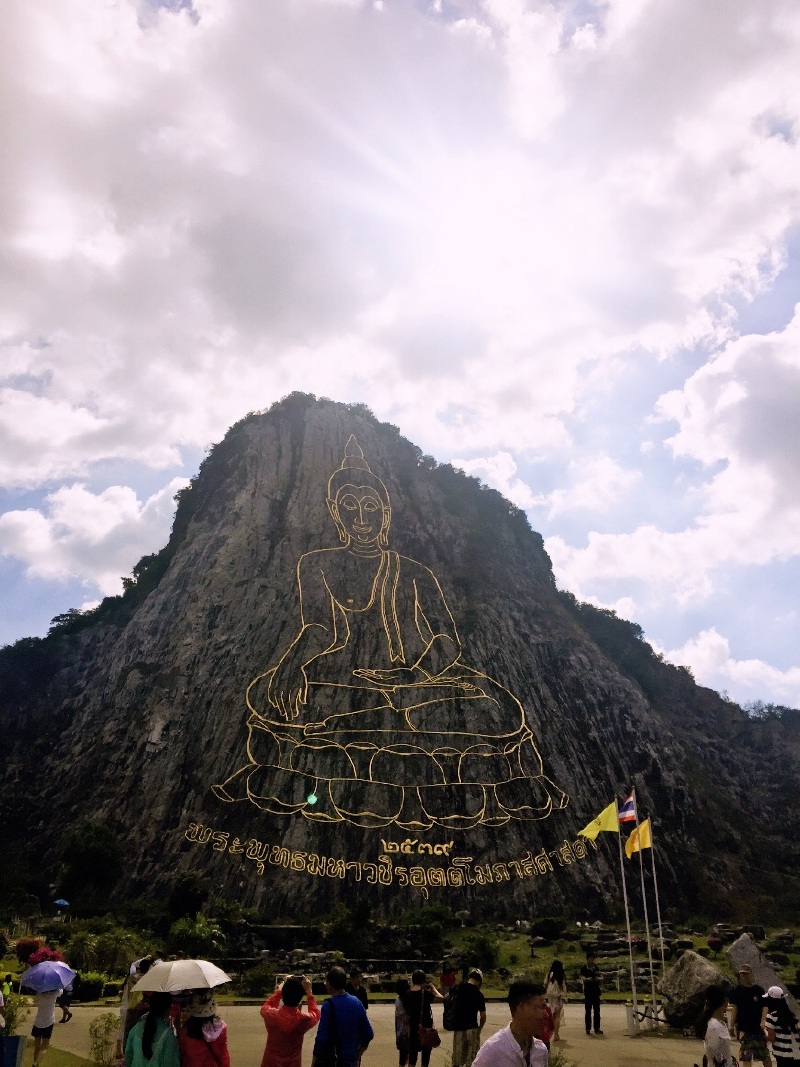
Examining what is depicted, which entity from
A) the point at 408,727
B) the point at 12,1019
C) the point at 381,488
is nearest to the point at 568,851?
the point at 408,727

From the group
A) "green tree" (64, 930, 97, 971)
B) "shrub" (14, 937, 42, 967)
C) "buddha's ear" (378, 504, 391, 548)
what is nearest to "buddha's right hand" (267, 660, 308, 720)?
"buddha's ear" (378, 504, 391, 548)

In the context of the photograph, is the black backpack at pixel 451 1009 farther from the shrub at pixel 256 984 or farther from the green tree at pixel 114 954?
the green tree at pixel 114 954

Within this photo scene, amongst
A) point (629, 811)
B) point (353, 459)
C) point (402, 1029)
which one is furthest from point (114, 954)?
point (353, 459)

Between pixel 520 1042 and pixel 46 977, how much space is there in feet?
18.4

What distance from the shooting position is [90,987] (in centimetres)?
1395

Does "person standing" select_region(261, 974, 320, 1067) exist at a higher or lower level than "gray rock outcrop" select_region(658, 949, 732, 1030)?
higher

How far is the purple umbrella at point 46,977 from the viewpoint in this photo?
7109mm

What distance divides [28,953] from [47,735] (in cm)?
3323

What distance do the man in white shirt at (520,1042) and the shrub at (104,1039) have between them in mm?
6558

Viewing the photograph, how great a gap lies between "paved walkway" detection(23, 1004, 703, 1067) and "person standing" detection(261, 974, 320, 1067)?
4.25 meters

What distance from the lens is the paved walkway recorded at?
30.8 feet

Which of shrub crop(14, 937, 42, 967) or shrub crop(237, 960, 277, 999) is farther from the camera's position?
shrub crop(237, 960, 277, 999)

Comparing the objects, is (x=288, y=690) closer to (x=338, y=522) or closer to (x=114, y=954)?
(x=338, y=522)

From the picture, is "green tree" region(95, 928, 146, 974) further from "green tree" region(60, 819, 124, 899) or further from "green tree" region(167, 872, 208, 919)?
"green tree" region(60, 819, 124, 899)
